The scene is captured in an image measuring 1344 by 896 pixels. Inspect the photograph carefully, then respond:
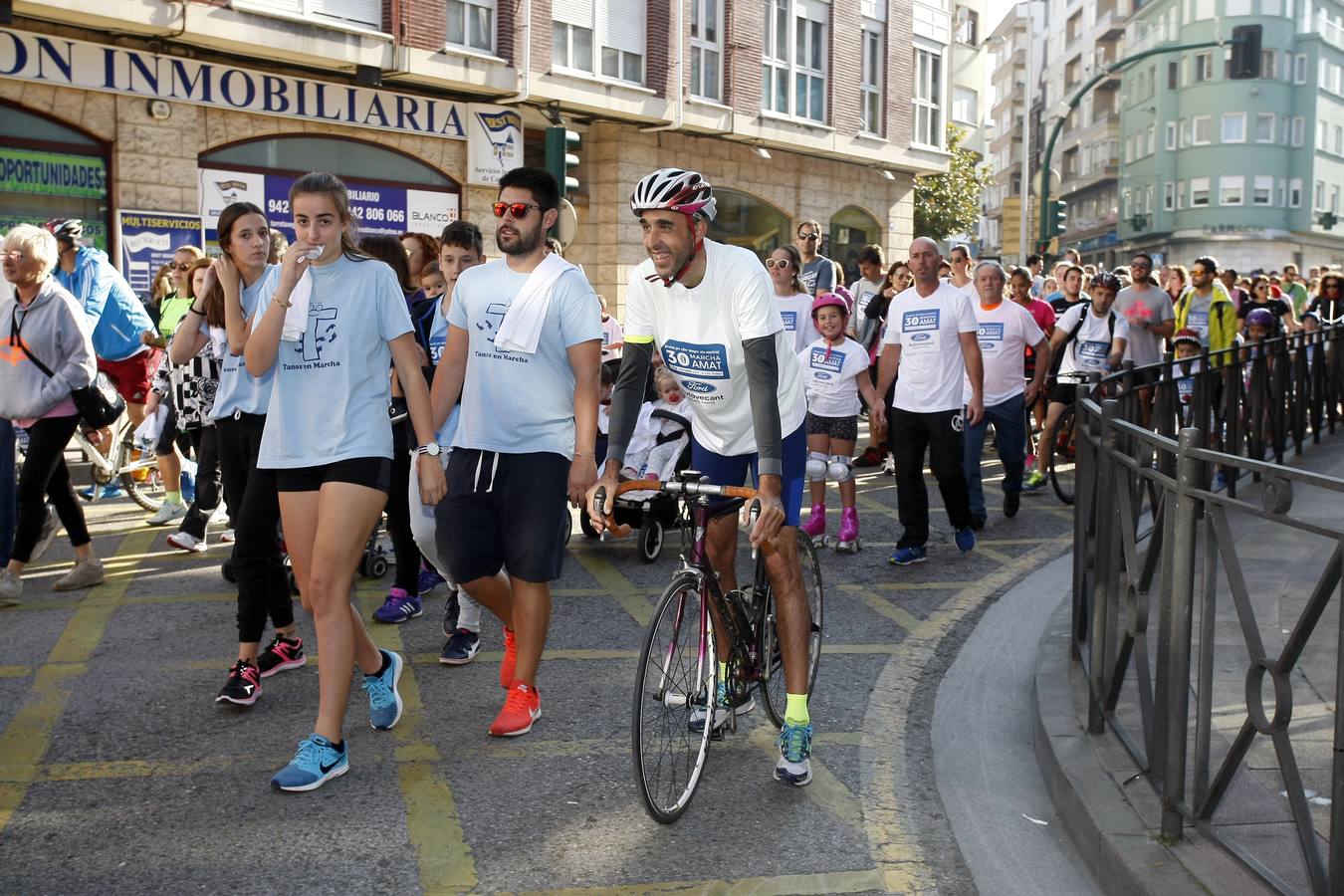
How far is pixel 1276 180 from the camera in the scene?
62.8 m

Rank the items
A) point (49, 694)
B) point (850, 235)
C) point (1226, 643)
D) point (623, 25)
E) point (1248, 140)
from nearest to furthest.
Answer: point (1226, 643), point (49, 694), point (623, 25), point (850, 235), point (1248, 140)

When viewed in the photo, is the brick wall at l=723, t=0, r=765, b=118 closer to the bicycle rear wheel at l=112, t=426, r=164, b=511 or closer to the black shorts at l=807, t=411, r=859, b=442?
the bicycle rear wheel at l=112, t=426, r=164, b=511

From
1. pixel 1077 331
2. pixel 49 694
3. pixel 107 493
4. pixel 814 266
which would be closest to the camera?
pixel 49 694

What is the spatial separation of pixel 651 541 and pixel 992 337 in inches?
125

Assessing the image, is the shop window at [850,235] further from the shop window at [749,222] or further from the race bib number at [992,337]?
the race bib number at [992,337]

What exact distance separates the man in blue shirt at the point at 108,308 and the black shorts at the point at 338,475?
4286mm

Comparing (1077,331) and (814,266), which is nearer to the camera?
(1077,331)

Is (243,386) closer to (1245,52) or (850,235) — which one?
(850,235)

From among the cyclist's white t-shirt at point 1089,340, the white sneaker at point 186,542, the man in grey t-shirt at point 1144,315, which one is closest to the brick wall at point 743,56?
the man in grey t-shirt at point 1144,315

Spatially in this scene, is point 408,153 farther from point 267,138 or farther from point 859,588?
point 859,588

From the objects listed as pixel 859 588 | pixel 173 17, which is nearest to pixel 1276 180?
pixel 173 17

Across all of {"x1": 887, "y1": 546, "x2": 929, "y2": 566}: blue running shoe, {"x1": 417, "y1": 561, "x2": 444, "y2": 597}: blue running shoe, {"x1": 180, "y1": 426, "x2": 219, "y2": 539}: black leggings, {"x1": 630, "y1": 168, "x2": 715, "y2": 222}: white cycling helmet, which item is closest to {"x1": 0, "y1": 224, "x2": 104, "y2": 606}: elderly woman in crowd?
{"x1": 180, "y1": 426, "x2": 219, "y2": 539}: black leggings

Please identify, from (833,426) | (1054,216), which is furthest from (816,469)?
(1054,216)

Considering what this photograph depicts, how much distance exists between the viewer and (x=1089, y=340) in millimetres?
11492
